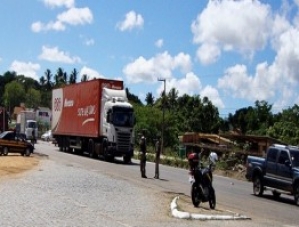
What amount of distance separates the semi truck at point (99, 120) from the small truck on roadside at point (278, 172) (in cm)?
1509

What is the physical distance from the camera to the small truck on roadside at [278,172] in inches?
843

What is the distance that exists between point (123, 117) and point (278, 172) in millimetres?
17481

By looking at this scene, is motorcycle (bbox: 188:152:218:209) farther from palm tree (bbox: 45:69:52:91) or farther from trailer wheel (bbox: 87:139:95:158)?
palm tree (bbox: 45:69:52:91)

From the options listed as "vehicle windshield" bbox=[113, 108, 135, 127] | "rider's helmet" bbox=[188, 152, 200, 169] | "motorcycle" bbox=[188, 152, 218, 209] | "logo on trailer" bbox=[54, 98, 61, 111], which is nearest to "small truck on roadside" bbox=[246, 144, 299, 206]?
"motorcycle" bbox=[188, 152, 218, 209]

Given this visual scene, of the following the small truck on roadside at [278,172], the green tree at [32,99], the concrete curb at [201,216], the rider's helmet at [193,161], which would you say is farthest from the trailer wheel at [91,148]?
the green tree at [32,99]

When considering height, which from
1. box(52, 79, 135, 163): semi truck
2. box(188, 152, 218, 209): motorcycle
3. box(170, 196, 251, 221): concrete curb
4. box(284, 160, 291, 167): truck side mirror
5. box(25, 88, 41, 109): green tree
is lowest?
box(170, 196, 251, 221): concrete curb

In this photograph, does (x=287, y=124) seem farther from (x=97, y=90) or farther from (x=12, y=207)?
(x=12, y=207)

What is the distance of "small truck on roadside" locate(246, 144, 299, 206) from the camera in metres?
21.4

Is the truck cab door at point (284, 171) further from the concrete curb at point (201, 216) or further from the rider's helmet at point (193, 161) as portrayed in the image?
the concrete curb at point (201, 216)

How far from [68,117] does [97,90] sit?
26.6ft

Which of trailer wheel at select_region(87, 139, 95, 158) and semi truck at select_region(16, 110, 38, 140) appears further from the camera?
semi truck at select_region(16, 110, 38, 140)

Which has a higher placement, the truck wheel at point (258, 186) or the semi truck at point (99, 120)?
the semi truck at point (99, 120)

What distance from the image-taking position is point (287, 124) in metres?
75.1

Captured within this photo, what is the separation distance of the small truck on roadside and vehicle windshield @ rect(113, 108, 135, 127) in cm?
1504
